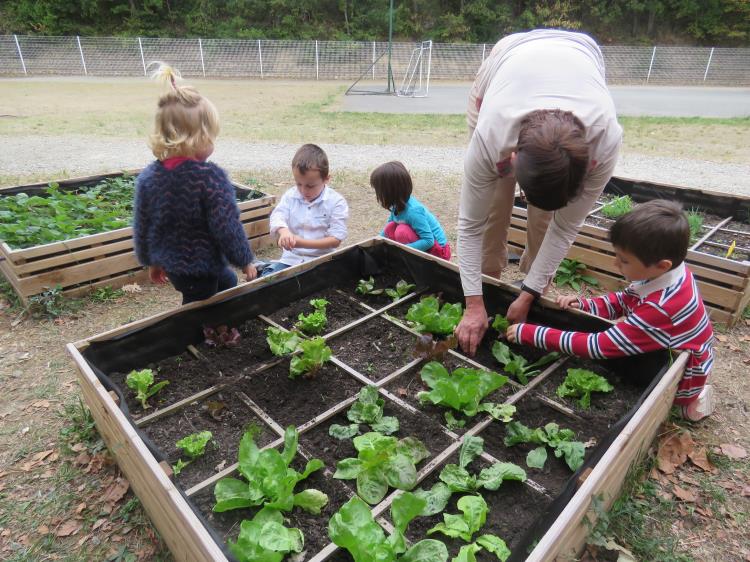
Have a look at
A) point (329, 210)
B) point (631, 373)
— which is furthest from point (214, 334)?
point (631, 373)

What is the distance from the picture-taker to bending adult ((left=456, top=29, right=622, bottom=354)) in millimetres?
1638

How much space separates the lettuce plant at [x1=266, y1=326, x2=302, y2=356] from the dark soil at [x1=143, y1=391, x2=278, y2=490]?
322mm

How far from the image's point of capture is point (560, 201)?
1.70m

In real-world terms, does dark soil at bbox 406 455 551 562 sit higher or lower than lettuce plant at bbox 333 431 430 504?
lower

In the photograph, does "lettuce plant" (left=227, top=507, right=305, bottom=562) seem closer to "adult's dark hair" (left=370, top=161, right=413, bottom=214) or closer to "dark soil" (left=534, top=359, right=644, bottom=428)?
"dark soil" (left=534, top=359, right=644, bottom=428)

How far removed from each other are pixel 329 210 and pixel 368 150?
4.99 m

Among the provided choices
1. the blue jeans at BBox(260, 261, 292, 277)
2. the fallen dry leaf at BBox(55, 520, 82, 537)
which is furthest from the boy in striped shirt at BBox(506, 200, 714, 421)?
the fallen dry leaf at BBox(55, 520, 82, 537)

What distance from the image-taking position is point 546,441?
1950 mm

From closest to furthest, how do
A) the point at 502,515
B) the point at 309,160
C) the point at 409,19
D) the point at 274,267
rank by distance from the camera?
the point at 502,515 → the point at 309,160 → the point at 274,267 → the point at 409,19

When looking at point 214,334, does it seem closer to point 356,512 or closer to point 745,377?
point 356,512

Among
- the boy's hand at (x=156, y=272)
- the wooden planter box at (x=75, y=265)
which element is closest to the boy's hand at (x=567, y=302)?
the boy's hand at (x=156, y=272)

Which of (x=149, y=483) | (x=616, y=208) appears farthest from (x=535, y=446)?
(x=616, y=208)

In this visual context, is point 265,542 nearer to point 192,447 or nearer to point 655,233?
point 192,447

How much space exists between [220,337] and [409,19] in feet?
103
